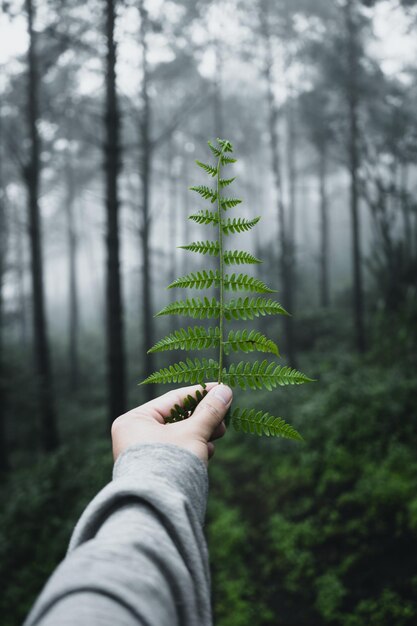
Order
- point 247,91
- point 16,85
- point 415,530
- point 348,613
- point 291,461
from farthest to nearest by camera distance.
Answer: point 247,91 → point 16,85 → point 291,461 → point 415,530 → point 348,613

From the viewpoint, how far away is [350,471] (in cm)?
640

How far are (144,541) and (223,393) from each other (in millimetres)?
606

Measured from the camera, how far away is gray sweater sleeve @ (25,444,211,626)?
0.69 m

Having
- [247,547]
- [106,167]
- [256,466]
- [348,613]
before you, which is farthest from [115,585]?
[256,466]

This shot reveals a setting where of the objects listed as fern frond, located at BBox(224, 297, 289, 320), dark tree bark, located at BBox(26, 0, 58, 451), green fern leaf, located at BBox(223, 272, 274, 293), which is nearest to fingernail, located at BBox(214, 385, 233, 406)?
fern frond, located at BBox(224, 297, 289, 320)

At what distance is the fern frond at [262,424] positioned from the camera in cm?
132

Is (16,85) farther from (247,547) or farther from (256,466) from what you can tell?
(247,547)

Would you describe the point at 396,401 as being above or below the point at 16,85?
below

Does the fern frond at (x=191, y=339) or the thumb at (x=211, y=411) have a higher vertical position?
the fern frond at (x=191, y=339)

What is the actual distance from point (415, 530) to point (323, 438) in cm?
264

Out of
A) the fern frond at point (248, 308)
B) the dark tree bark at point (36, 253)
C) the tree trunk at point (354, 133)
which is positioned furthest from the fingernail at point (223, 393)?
the tree trunk at point (354, 133)

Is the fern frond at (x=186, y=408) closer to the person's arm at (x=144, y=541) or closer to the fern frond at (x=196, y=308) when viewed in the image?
the person's arm at (x=144, y=541)

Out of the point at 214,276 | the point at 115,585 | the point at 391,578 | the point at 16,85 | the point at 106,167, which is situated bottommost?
the point at 391,578

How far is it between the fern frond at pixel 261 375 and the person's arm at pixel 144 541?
12 cm
